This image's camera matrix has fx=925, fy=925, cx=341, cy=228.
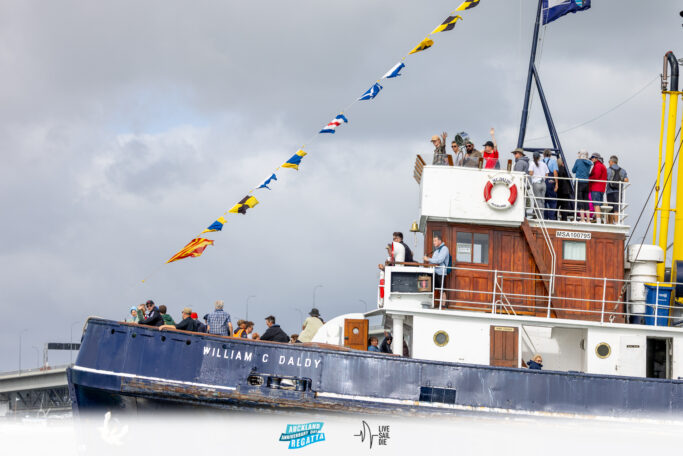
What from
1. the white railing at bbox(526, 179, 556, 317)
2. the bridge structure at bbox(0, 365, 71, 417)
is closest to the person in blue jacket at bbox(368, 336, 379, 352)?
the white railing at bbox(526, 179, 556, 317)

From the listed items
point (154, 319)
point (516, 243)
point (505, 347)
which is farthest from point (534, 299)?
point (154, 319)

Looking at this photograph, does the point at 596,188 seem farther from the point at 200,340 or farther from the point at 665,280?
the point at 200,340

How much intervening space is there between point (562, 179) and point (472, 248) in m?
2.39

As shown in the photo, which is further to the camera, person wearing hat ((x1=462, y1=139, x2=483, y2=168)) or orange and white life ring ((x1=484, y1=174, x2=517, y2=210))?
person wearing hat ((x1=462, y1=139, x2=483, y2=168))

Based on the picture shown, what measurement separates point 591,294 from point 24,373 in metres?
57.0

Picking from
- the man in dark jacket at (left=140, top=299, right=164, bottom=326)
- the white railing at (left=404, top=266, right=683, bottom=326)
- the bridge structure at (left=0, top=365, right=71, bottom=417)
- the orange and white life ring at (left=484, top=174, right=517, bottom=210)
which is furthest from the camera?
the bridge structure at (left=0, top=365, right=71, bottom=417)

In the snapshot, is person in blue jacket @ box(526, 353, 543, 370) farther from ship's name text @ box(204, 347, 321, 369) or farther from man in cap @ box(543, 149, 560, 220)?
ship's name text @ box(204, 347, 321, 369)

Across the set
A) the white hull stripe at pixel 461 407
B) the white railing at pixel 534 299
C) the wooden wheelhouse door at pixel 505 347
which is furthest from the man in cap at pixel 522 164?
the white hull stripe at pixel 461 407

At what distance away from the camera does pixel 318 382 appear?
1562 centimetres

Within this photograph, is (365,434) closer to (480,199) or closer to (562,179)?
(480,199)

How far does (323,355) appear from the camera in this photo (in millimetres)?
15695

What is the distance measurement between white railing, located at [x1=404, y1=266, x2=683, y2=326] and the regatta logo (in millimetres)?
3250

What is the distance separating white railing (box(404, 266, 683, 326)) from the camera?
56.0ft

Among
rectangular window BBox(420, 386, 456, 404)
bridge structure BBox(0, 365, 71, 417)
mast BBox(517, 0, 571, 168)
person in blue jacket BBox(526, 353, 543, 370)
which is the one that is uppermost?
mast BBox(517, 0, 571, 168)
